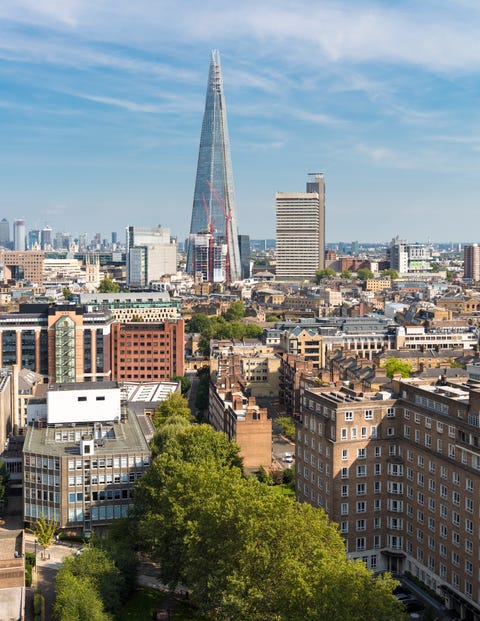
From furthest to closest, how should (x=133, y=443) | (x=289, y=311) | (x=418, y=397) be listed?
(x=289, y=311)
(x=133, y=443)
(x=418, y=397)

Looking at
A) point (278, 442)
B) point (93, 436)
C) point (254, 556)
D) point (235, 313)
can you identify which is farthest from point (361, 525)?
point (235, 313)

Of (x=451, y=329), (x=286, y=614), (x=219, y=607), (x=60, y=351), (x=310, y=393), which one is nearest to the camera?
(x=286, y=614)

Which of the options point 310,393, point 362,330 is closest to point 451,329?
point 362,330

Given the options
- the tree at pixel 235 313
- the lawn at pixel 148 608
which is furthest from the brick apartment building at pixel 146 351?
the lawn at pixel 148 608

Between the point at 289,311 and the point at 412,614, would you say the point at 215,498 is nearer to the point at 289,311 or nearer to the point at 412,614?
the point at 412,614

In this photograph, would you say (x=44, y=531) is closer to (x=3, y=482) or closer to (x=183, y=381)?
(x=3, y=482)

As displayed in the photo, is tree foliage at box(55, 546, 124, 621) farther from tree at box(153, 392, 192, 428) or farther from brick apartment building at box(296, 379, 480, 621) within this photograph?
tree at box(153, 392, 192, 428)
